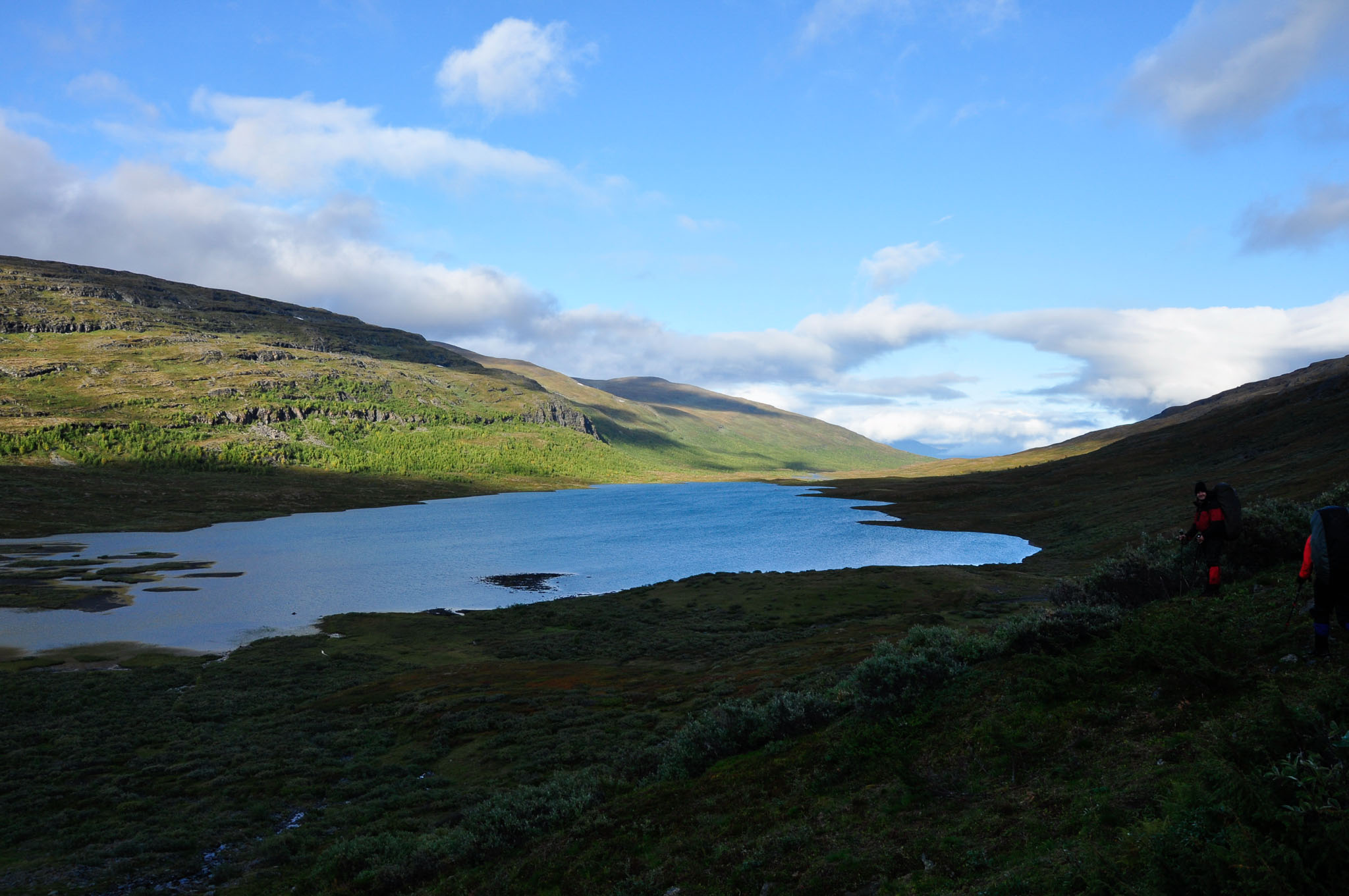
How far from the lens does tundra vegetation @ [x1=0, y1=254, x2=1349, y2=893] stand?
265 inches

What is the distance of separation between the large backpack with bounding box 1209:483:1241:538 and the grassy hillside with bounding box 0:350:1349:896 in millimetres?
1046

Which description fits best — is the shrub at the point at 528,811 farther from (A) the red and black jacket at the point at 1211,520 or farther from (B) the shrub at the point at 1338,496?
(B) the shrub at the point at 1338,496

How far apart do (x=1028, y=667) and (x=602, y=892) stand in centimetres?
831

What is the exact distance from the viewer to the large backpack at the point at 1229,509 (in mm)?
14367

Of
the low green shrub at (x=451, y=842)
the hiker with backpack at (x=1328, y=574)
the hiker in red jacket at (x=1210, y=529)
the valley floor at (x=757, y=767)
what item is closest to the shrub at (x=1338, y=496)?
the valley floor at (x=757, y=767)

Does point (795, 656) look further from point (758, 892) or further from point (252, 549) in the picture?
point (252, 549)

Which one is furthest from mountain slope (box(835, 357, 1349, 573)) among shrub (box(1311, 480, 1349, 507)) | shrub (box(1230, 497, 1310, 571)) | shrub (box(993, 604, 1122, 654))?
shrub (box(993, 604, 1122, 654))

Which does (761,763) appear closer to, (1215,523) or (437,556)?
(1215,523)

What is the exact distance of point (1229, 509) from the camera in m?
14.4

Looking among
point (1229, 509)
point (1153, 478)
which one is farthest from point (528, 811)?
point (1153, 478)

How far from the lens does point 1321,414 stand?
75.4 m

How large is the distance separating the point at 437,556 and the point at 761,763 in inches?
2917

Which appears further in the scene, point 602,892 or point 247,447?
point 247,447

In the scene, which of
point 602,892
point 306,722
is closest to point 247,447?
point 306,722
